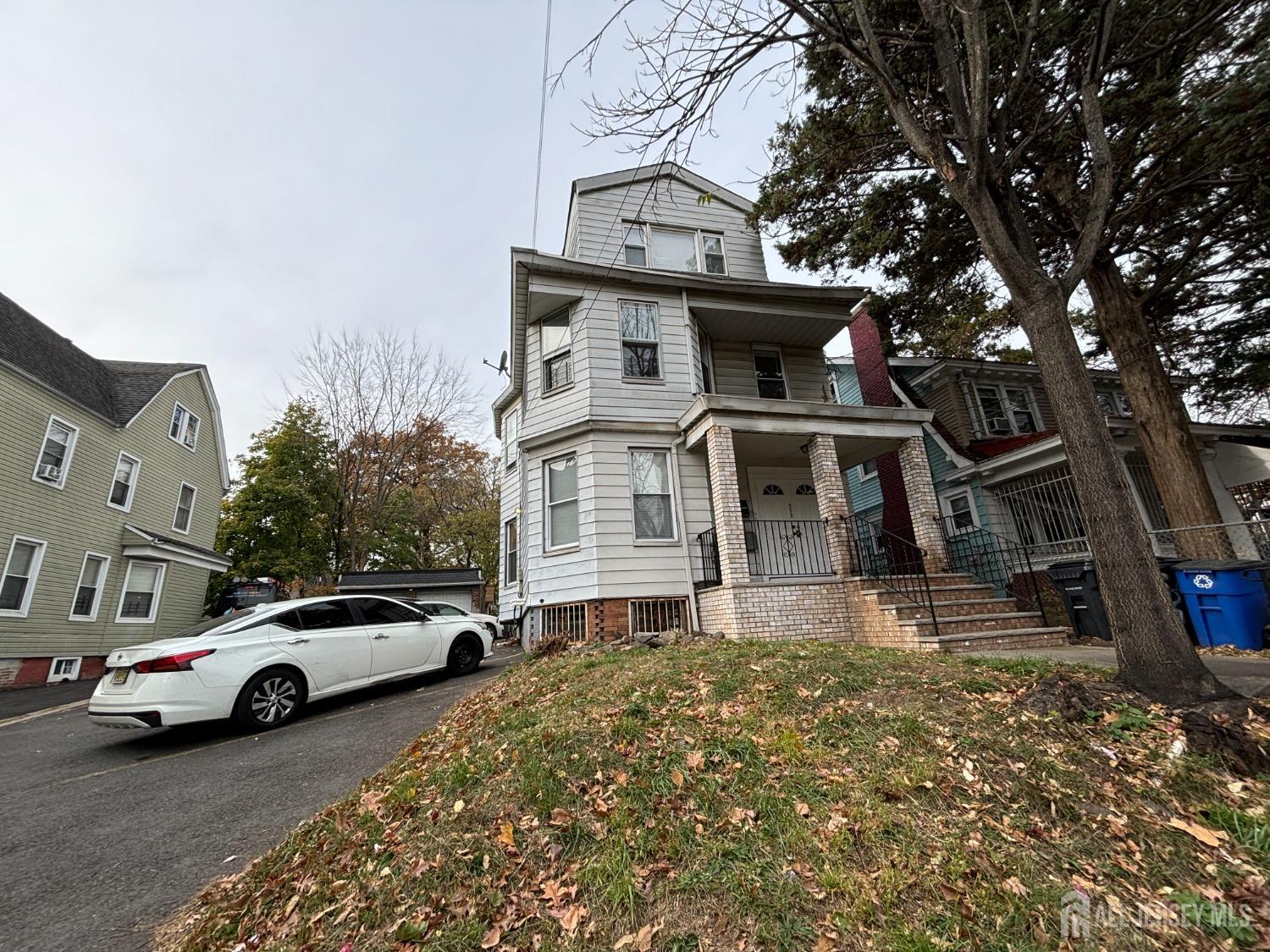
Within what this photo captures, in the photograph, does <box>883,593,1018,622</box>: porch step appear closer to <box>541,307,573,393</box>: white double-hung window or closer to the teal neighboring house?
the teal neighboring house

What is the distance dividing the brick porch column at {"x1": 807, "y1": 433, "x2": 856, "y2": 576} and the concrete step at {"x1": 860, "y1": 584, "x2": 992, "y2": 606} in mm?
767

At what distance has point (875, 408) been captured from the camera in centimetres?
952

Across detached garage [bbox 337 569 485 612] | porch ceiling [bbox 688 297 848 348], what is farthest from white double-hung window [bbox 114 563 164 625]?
porch ceiling [bbox 688 297 848 348]

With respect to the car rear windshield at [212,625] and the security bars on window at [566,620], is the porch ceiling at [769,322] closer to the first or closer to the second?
the security bars on window at [566,620]

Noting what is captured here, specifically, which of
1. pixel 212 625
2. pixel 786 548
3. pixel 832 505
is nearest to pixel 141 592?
pixel 212 625

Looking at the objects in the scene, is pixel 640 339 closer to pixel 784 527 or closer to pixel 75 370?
pixel 784 527

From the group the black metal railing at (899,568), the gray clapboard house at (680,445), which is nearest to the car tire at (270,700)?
the gray clapboard house at (680,445)

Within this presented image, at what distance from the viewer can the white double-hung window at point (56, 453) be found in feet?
40.2

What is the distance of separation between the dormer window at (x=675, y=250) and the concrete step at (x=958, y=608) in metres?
8.80

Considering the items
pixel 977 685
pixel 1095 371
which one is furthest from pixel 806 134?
pixel 1095 371

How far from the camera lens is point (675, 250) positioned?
41.1 ft

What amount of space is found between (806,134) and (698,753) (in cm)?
922

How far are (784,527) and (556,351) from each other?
620 cm

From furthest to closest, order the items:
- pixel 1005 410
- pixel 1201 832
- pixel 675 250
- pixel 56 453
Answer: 1. pixel 1005 410
2. pixel 56 453
3. pixel 675 250
4. pixel 1201 832
